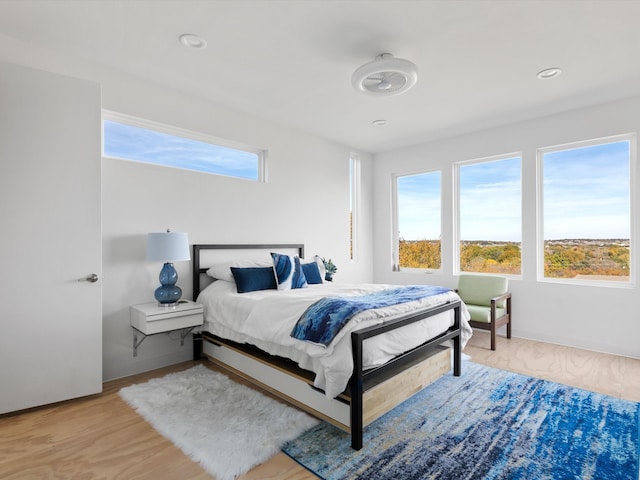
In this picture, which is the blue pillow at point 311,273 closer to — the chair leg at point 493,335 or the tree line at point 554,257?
the chair leg at point 493,335

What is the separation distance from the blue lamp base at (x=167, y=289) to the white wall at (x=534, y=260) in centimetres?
368

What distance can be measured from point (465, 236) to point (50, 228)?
4.87 metres

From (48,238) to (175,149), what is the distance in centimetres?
153

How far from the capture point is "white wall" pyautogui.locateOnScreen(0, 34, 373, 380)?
10.6 feet

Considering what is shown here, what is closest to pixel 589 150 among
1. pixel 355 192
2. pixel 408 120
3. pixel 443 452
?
pixel 408 120

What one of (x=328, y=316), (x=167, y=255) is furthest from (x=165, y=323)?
(x=328, y=316)

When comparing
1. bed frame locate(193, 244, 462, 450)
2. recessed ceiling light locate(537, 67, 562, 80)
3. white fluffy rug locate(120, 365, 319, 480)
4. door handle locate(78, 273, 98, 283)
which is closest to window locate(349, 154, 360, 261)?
bed frame locate(193, 244, 462, 450)

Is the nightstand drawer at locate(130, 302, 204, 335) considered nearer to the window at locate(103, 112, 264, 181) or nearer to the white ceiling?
the window at locate(103, 112, 264, 181)

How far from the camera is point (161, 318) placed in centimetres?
309

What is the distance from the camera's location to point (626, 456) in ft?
6.64

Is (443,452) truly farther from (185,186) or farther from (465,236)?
(465,236)

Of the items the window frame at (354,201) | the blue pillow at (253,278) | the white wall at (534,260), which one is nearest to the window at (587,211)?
the white wall at (534,260)

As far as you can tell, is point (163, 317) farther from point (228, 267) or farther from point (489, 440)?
point (489, 440)

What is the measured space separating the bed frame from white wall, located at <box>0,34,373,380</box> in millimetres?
790
